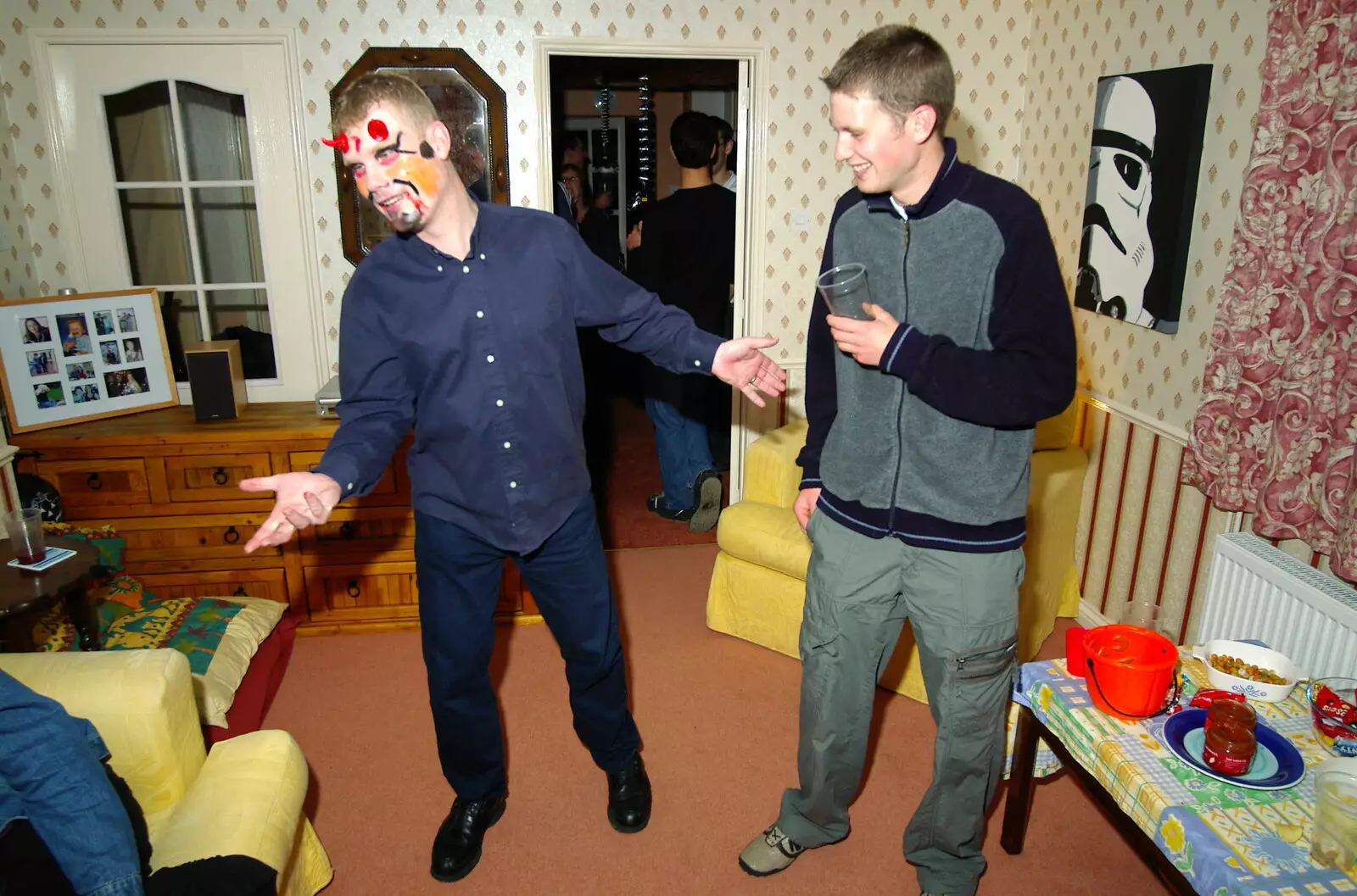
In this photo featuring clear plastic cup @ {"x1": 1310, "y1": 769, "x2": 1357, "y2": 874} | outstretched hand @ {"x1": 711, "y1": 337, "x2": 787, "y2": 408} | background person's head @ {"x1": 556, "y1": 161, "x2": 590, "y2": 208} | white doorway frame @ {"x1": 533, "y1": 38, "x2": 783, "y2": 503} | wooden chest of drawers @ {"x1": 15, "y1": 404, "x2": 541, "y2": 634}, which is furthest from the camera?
background person's head @ {"x1": 556, "y1": 161, "x2": 590, "y2": 208}

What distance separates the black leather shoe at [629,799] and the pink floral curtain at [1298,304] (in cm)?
164

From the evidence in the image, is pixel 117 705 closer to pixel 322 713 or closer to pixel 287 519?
pixel 287 519

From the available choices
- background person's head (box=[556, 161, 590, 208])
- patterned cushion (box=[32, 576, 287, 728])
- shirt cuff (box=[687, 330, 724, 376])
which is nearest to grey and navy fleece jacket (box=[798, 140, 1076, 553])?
shirt cuff (box=[687, 330, 724, 376])

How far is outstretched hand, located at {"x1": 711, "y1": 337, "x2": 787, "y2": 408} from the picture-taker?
2.01 meters

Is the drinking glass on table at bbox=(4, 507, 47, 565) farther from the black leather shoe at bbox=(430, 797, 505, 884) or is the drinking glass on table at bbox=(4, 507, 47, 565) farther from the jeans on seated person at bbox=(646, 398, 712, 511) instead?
the jeans on seated person at bbox=(646, 398, 712, 511)

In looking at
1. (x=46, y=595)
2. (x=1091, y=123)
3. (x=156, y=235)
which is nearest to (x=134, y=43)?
(x=156, y=235)

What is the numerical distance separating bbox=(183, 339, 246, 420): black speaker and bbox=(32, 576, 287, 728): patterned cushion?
0.61m

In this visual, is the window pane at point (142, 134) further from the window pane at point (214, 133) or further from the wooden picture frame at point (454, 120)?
the wooden picture frame at point (454, 120)

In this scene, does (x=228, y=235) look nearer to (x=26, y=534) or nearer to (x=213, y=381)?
(x=213, y=381)

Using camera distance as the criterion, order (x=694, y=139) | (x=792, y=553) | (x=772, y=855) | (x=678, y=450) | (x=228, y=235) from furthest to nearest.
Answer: (x=678, y=450) < (x=694, y=139) < (x=228, y=235) < (x=792, y=553) < (x=772, y=855)

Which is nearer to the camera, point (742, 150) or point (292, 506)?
point (292, 506)

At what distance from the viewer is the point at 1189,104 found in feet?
8.68

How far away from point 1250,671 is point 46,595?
2761mm

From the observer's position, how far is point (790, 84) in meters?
3.60
